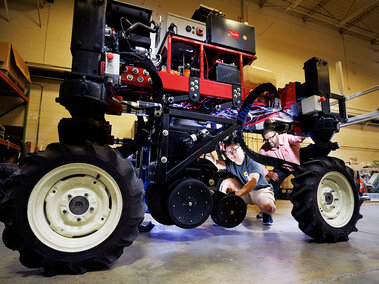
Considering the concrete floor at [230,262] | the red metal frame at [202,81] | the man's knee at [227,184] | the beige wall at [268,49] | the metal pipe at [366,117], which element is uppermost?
the beige wall at [268,49]

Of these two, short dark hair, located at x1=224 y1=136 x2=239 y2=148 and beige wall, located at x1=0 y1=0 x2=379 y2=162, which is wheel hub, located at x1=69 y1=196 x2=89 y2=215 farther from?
beige wall, located at x1=0 y1=0 x2=379 y2=162

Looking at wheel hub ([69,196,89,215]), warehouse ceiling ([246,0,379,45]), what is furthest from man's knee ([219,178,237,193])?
warehouse ceiling ([246,0,379,45])

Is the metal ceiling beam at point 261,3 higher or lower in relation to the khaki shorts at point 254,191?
higher

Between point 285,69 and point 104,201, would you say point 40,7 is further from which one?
point 285,69

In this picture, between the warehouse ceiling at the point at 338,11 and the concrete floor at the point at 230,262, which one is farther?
the warehouse ceiling at the point at 338,11

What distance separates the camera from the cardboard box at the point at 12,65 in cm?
484

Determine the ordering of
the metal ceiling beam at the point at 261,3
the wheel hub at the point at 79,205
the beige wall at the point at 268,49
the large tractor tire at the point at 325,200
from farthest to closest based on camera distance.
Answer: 1. the metal ceiling beam at the point at 261,3
2. the beige wall at the point at 268,49
3. the large tractor tire at the point at 325,200
4. the wheel hub at the point at 79,205

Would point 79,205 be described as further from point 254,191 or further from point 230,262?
point 254,191

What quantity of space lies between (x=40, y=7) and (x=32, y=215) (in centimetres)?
798

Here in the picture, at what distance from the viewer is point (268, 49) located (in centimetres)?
987

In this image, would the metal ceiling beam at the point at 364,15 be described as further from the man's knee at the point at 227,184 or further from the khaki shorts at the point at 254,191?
the man's knee at the point at 227,184

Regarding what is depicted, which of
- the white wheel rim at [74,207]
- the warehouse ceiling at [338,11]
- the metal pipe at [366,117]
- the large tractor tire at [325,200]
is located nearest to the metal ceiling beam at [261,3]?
the warehouse ceiling at [338,11]

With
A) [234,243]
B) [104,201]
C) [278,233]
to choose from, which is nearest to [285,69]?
[278,233]

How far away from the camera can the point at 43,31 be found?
22.8 ft
